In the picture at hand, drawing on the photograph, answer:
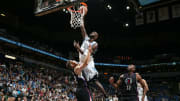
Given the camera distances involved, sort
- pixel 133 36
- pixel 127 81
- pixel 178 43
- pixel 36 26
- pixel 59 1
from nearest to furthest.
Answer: pixel 127 81
pixel 59 1
pixel 36 26
pixel 178 43
pixel 133 36

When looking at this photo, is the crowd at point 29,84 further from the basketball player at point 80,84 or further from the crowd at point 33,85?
the basketball player at point 80,84

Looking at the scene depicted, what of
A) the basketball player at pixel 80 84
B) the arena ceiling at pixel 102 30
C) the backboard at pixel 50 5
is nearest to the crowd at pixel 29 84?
the arena ceiling at pixel 102 30

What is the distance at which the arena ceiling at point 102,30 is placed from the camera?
1507cm

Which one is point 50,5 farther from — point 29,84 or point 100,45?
point 100,45

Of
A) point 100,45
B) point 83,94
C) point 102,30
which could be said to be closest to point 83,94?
point 83,94

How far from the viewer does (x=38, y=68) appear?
17016 millimetres

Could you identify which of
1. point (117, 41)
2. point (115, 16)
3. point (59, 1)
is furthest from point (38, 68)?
point (59, 1)

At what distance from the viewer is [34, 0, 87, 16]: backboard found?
234 inches

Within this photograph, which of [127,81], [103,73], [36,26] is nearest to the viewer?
[127,81]

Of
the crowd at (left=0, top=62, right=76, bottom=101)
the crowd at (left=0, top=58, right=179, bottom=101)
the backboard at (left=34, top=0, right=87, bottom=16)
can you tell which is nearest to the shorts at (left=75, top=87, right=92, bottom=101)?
the backboard at (left=34, top=0, right=87, bottom=16)

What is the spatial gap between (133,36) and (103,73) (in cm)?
698

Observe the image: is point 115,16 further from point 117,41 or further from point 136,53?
point 136,53

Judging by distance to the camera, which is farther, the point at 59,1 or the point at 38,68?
the point at 38,68

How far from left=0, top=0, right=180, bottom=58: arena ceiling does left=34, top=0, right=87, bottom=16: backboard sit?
714cm
